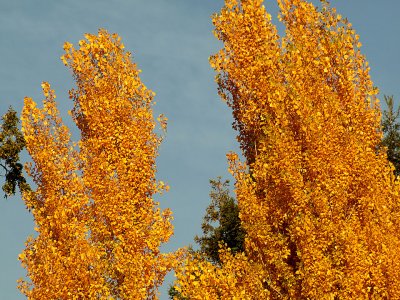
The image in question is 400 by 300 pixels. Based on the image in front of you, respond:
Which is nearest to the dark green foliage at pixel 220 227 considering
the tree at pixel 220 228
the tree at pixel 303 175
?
the tree at pixel 220 228

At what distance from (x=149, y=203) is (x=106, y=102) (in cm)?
335

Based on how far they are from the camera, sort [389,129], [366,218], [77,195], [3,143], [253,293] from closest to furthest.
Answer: [253,293] → [366,218] → [77,195] → [3,143] → [389,129]

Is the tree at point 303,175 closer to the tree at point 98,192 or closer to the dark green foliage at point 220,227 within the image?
the tree at point 98,192

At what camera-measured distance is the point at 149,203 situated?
18.7 metres

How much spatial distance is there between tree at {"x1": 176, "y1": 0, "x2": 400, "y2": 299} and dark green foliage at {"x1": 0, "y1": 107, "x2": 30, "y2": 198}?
473 inches

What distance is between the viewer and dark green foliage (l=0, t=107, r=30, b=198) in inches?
1120

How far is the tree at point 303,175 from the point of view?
15859 millimetres

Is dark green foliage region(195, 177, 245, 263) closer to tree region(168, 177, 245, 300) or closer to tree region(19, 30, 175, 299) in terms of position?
tree region(168, 177, 245, 300)

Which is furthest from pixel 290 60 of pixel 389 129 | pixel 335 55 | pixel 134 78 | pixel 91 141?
pixel 389 129

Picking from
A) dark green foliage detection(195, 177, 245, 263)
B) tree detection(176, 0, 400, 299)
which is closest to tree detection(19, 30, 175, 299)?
tree detection(176, 0, 400, 299)

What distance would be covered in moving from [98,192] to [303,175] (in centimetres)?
575

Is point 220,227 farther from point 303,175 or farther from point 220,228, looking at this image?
point 303,175

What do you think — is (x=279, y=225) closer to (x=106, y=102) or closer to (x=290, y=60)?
(x=290, y=60)

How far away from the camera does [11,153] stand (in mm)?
28547
